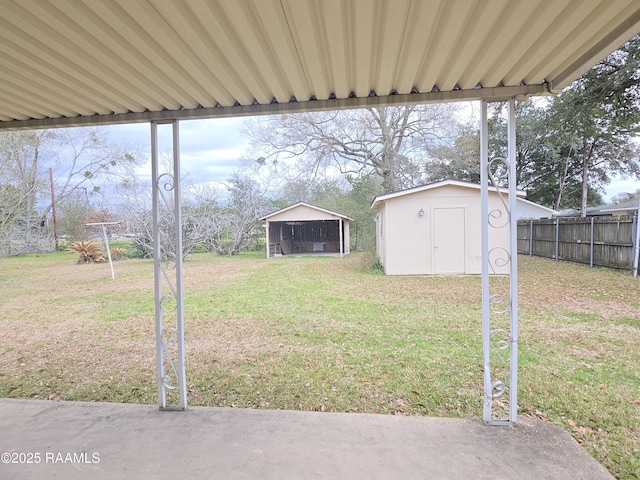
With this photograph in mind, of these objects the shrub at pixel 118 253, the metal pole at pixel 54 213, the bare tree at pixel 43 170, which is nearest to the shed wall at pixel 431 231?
the shrub at pixel 118 253

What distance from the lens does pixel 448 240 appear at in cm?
962

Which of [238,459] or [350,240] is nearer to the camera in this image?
→ [238,459]

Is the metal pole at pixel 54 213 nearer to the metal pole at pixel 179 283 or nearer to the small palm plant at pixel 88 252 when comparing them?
the small palm plant at pixel 88 252

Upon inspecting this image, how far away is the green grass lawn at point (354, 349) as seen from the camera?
2.90 m

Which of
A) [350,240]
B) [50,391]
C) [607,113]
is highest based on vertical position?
[607,113]

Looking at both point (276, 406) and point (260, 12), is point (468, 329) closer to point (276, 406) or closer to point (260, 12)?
point (276, 406)

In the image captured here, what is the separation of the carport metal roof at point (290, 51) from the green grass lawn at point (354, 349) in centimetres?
234

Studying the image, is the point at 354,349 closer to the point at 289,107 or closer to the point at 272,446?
the point at 272,446

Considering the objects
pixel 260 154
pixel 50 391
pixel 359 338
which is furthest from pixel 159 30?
pixel 260 154

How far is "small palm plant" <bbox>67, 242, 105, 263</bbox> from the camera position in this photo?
1468 cm

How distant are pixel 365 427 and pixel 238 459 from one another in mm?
815

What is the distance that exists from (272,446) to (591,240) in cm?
1105

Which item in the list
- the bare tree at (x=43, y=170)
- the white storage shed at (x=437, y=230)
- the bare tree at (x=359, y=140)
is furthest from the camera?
the bare tree at (x=359, y=140)

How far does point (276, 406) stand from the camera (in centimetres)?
288
